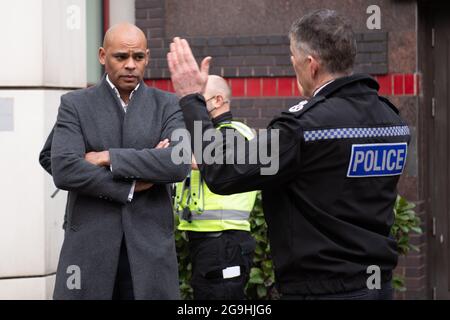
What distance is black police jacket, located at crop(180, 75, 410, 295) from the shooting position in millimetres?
3629

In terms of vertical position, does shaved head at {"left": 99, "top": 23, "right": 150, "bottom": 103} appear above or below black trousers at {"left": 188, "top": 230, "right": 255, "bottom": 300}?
above

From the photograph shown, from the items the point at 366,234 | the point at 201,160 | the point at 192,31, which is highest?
the point at 192,31

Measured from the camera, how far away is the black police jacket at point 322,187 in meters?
3.63

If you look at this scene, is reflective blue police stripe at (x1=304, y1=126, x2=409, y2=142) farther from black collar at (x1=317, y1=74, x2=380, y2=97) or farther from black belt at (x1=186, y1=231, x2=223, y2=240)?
black belt at (x1=186, y1=231, x2=223, y2=240)

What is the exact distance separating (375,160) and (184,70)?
811 mm

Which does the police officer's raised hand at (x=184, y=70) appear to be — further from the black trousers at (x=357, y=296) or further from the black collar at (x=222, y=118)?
the black collar at (x=222, y=118)

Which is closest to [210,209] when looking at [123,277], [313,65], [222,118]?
[222,118]

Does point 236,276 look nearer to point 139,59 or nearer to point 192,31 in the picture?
point 139,59

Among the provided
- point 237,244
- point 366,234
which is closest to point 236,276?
point 237,244

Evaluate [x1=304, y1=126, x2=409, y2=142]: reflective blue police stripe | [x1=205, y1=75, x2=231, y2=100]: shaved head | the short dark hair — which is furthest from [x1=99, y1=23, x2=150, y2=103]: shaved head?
[x1=304, y1=126, x2=409, y2=142]: reflective blue police stripe

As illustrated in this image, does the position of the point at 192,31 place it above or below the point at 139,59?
above
